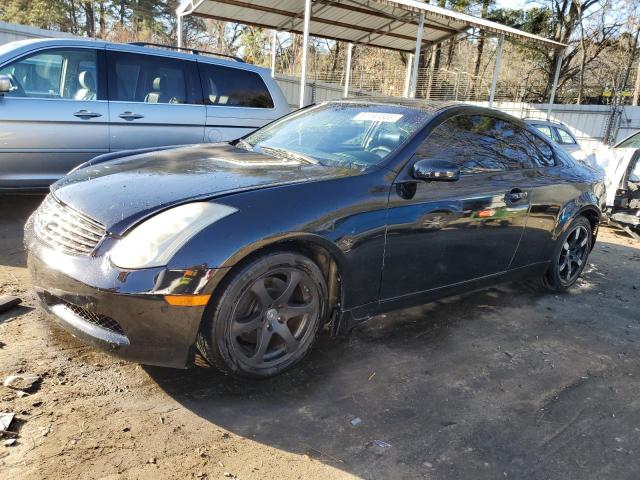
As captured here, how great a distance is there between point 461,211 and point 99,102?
3976mm

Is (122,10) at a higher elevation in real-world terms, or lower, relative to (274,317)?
higher

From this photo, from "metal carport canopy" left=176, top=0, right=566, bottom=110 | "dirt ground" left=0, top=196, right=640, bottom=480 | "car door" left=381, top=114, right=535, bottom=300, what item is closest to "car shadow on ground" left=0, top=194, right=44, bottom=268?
"dirt ground" left=0, top=196, right=640, bottom=480

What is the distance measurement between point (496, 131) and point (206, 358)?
2741 millimetres

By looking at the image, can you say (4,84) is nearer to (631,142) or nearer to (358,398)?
(358,398)

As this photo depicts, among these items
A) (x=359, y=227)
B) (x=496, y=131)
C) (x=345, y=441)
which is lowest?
(x=345, y=441)

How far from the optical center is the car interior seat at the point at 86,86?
5312 millimetres

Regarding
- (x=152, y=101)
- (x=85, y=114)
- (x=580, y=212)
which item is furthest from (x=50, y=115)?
(x=580, y=212)

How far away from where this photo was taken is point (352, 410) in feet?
8.61

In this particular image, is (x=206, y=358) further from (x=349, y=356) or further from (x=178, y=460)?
(x=349, y=356)

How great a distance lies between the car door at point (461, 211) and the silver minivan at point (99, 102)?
11.3 ft

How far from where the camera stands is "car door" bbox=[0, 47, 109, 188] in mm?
4914

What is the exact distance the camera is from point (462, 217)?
3393mm

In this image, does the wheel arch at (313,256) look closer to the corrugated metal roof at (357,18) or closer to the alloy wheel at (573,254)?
the alloy wheel at (573,254)

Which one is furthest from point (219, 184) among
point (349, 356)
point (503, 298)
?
point (503, 298)
